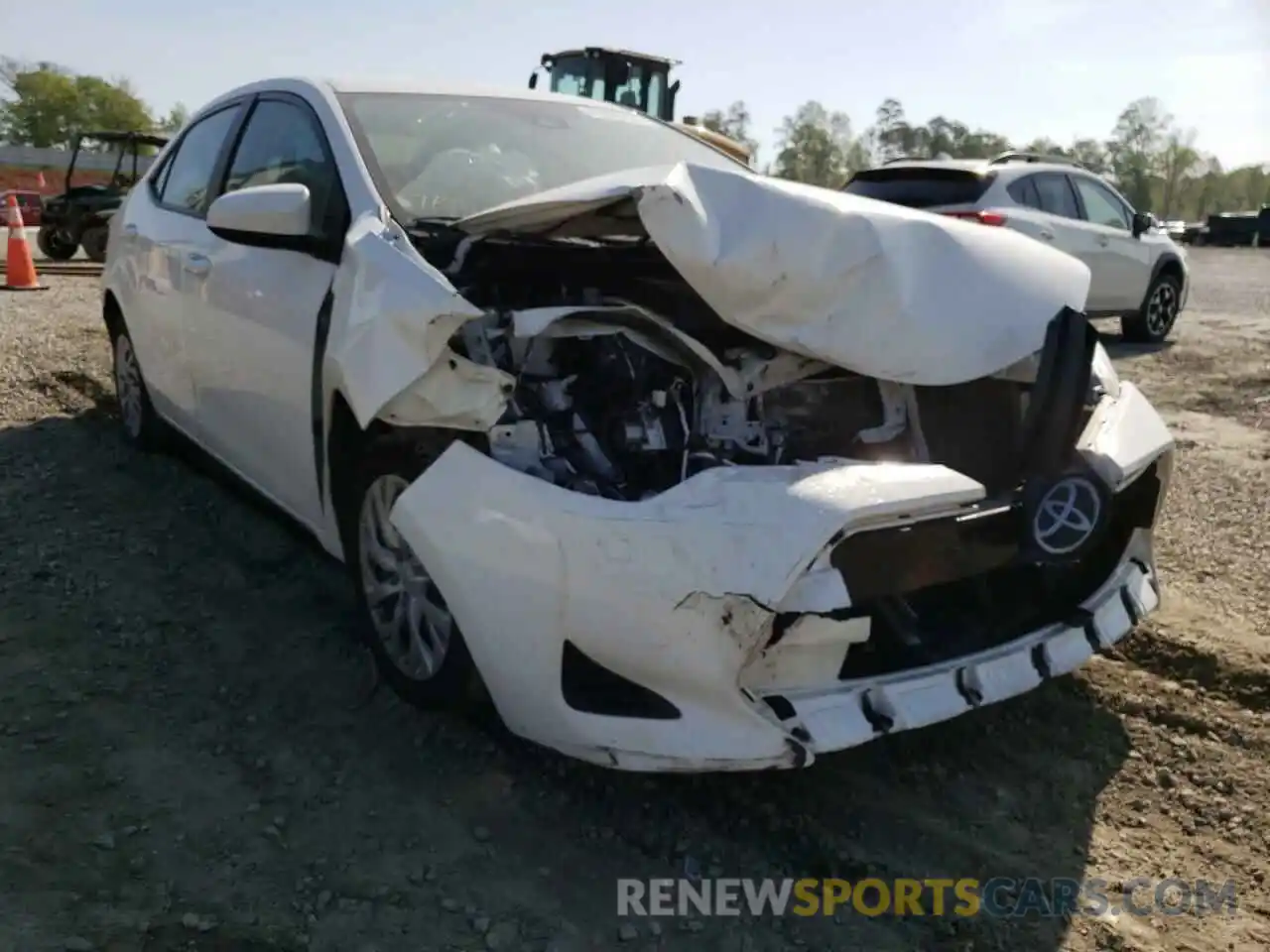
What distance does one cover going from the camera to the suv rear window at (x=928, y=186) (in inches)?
360

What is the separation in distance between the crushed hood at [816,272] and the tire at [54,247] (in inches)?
603

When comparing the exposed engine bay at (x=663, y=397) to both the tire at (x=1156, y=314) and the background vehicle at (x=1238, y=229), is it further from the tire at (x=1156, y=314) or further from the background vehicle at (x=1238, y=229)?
the background vehicle at (x=1238, y=229)

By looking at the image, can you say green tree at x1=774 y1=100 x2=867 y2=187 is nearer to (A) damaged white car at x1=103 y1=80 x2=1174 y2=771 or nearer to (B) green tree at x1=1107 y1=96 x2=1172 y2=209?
(B) green tree at x1=1107 y1=96 x2=1172 y2=209

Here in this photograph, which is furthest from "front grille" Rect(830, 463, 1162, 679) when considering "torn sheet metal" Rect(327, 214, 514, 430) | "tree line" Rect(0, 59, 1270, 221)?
"tree line" Rect(0, 59, 1270, 221)

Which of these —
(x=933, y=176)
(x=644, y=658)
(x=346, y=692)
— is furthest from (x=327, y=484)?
(x=933, y=176)

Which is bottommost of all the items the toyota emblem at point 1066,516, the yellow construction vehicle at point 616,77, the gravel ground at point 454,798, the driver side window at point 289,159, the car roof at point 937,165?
the gravel ground at point 454,798

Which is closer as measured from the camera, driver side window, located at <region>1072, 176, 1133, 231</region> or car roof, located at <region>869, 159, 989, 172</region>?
car roof, located at <region>869, 159, 989, 172</region>

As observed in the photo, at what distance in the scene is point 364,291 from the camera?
9.43 ft

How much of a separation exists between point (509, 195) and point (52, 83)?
87.2 meters

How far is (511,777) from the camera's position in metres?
2.82

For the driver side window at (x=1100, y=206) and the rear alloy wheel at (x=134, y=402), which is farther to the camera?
the driver side window at (x=1100, y=206)

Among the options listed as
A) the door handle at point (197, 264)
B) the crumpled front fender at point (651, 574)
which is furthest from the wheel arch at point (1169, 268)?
the crumpled front fender at point (651, 574)

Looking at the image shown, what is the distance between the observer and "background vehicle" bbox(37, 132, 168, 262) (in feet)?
50.6

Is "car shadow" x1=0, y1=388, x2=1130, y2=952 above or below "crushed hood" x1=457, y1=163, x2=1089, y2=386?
below
